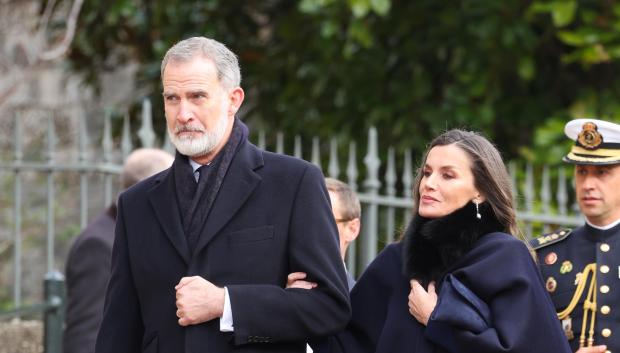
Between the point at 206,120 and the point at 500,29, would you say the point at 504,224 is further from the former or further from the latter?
the point at 500,29

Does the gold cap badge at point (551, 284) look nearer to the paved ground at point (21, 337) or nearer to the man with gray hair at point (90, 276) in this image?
the man with gray hair at point (90, 276)

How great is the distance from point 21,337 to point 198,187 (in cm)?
308

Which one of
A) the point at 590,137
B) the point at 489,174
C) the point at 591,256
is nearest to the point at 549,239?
the point at 591,256

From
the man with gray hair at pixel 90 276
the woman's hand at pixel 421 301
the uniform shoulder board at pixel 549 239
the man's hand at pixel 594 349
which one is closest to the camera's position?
the woman's hand at pixel 421 301

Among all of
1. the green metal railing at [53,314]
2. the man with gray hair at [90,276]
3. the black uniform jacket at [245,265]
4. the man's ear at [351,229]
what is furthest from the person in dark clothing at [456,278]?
the green metal railing at [53,314]

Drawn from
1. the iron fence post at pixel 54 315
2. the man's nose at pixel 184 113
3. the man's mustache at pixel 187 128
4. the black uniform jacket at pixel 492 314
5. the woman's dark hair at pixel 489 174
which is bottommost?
the iron fence post at pixel 54 315

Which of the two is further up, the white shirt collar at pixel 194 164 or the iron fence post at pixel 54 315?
the white shirt collar at pixel 194 164

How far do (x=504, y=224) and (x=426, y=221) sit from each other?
0.23m

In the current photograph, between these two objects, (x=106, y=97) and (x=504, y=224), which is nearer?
(x=504, y=224)

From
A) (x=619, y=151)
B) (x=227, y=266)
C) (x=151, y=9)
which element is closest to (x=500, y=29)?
(x=151, y=9)

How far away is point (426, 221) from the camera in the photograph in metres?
3.86

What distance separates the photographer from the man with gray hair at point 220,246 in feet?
11.5

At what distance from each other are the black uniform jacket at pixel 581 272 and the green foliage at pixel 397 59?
10.3 ft

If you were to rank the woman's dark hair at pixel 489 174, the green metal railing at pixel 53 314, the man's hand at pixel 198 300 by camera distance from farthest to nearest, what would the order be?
the green metal railing at pixel 53 314, the woman's dark hair at pixel 489 174, the man's hand at pixel 198 300
